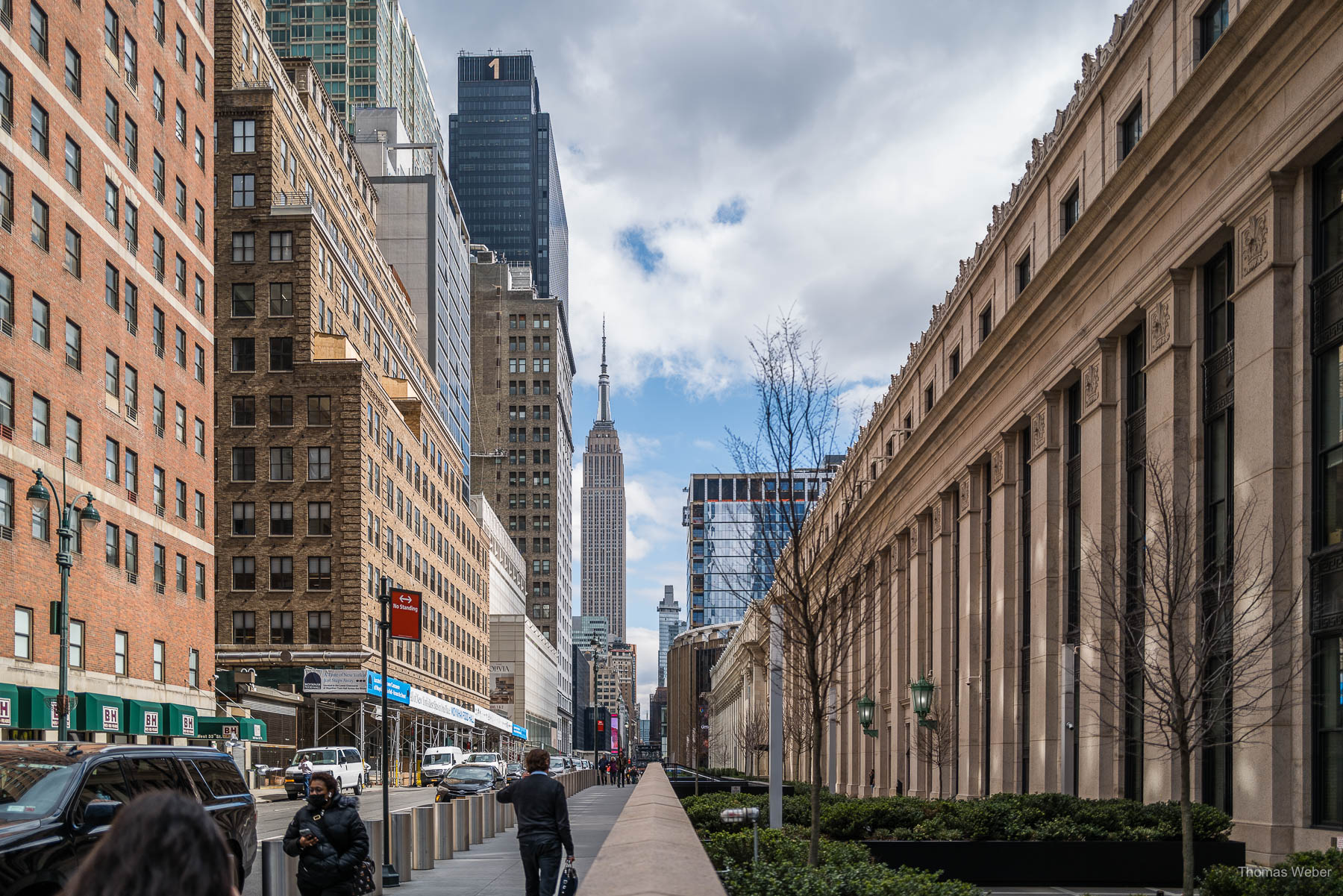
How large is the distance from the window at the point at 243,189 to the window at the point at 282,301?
5.12m

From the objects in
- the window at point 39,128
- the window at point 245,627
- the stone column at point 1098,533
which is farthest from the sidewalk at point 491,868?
the window at point 245,627

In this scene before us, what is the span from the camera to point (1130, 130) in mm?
26859

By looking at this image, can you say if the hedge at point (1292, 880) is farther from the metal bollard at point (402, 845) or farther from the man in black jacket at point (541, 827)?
the metal bollard at point (402, 845)

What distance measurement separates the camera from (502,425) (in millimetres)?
176000

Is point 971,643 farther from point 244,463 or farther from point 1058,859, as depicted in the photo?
point 244,463

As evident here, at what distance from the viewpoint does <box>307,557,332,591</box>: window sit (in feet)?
237

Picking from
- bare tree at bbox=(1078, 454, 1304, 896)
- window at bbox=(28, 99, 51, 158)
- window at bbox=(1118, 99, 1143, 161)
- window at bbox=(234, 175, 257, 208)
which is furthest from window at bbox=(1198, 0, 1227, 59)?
window at bbox=(234, 175, 257, 208)

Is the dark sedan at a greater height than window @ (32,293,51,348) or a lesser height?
lesser

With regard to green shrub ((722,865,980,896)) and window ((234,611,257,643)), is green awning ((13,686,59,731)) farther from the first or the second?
window ((234,611,257,643))

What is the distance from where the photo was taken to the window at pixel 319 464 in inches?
2869

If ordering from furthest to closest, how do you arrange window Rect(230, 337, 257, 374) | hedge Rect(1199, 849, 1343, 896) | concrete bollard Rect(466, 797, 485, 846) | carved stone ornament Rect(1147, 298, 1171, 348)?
window Rect(230, 337, 257, 374) → concrete bollard Rect(466, 797, 485, 846) → carved stone ornament Rect(1147, 298, 1171, 348) → hedge Rect(1199, 849, 1343, 896)

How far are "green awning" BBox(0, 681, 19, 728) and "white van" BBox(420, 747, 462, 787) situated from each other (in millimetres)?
22715

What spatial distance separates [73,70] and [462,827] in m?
31.3

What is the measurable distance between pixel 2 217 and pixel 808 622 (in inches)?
1287
